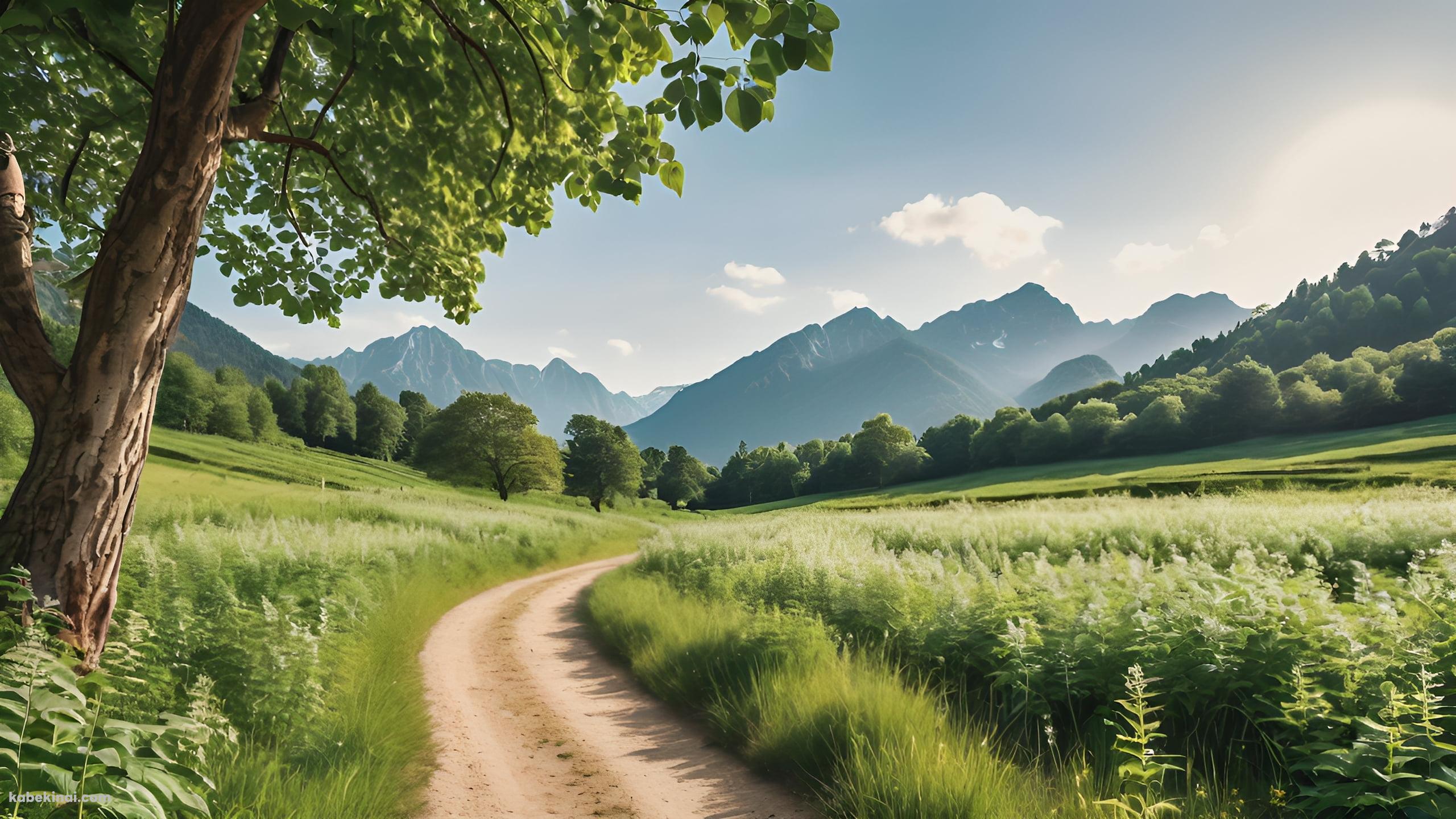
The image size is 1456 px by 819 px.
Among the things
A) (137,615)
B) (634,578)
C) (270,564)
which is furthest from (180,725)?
(634,578)

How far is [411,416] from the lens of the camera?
341 ft

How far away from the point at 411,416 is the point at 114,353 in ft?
373

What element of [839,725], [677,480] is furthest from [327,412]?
[839,725]

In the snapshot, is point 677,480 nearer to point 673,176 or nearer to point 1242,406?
point 1242,406

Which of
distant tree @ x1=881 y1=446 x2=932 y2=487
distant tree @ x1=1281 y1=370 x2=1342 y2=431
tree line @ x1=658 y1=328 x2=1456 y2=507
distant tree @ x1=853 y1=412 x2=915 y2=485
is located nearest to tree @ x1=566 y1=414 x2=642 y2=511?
tree line @ x1=658 y1=328 x2=1456 y2=507

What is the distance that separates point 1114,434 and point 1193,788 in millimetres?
89932

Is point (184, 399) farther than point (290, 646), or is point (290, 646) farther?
point (184, 399)

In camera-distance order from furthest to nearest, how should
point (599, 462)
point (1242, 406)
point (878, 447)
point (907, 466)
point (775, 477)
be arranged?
1. point (775, 477)
2. point (878, 447)
3. point (907, 466)
4. point (1242, 406)
5. point (599, 462)

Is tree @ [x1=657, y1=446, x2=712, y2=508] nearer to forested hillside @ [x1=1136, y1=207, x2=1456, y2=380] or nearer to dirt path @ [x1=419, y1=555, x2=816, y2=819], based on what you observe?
dirt path @ [x1=419, y1=555, x2=816, y2=819]

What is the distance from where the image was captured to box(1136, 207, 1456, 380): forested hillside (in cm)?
11569

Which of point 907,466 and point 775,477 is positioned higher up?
point 907,466

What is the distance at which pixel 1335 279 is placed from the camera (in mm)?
153125

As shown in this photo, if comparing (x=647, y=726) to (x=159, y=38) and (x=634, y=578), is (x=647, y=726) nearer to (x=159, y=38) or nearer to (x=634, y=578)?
(x=634, y=578)

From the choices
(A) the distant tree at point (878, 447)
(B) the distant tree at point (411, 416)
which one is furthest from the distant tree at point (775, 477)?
(B) the distant tree at point (411, 416)
